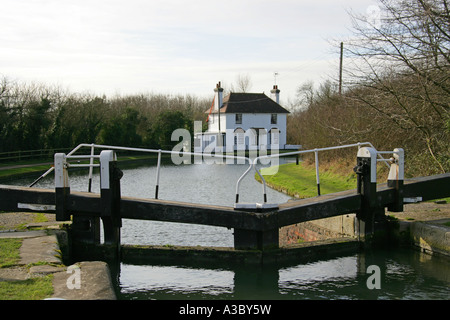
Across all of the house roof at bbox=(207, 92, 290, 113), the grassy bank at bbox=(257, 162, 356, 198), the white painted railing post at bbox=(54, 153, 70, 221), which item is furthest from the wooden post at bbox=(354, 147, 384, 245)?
the house roof at bbox=(207, 92, 290, 113)

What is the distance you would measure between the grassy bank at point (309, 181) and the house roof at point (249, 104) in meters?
29.8

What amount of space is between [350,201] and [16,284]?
6.43m

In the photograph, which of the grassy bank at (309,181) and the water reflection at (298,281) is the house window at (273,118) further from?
the water reflection at (298,281)

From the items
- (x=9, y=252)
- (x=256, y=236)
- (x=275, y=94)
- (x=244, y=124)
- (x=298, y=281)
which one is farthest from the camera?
(x=275, y=94)

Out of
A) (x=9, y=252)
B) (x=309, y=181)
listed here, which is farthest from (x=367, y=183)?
(x=309, y=181)

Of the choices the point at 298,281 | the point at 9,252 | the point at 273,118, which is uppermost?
the point at 273,118

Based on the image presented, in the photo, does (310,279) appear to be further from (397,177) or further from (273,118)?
(273,118)

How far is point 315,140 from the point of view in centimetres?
2683

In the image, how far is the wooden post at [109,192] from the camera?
891cm

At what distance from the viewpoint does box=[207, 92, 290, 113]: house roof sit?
2247 inches

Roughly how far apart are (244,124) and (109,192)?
160 feet

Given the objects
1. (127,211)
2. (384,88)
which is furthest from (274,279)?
(384,88)

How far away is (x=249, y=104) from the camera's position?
58281mm
